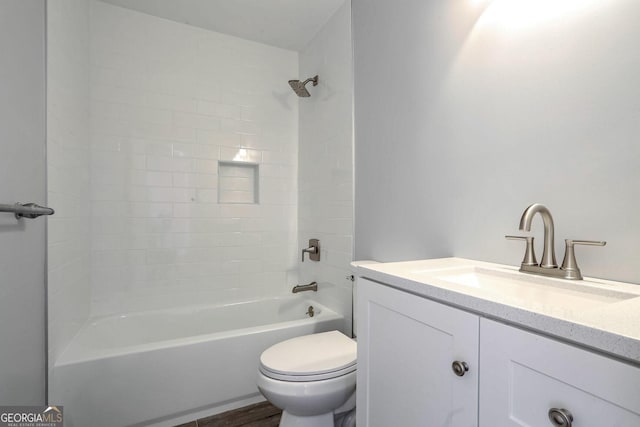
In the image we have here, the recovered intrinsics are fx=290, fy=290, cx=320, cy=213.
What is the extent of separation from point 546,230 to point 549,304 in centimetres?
30

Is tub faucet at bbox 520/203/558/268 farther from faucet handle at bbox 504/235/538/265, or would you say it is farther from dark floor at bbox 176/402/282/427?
dark floor at bbox 176/402/282/427

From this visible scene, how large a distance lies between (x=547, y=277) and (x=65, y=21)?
240 cm

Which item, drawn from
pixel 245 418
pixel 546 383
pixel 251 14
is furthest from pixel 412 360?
pixel 251 14

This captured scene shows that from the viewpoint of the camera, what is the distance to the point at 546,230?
2.76 feet

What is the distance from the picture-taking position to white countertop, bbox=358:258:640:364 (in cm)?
41

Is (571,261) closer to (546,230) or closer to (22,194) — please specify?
(546,230)

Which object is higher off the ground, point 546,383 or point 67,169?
point 67,169

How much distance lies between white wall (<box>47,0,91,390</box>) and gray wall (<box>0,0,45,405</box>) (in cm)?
12

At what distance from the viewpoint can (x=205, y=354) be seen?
1605mm

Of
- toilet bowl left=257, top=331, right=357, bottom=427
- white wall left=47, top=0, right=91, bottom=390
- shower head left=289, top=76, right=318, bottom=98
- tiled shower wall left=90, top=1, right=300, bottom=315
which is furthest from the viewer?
shower head left=289, top=76, right=318, bottom=98

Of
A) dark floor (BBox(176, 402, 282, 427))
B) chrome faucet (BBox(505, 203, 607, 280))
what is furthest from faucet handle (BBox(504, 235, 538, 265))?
dark floor (BBox(176, 402, 282, 427))

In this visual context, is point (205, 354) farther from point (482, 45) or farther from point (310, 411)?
point (482, 45)

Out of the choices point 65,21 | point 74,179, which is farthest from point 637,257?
point 65,21

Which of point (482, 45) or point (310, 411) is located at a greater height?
point (482, 45)
